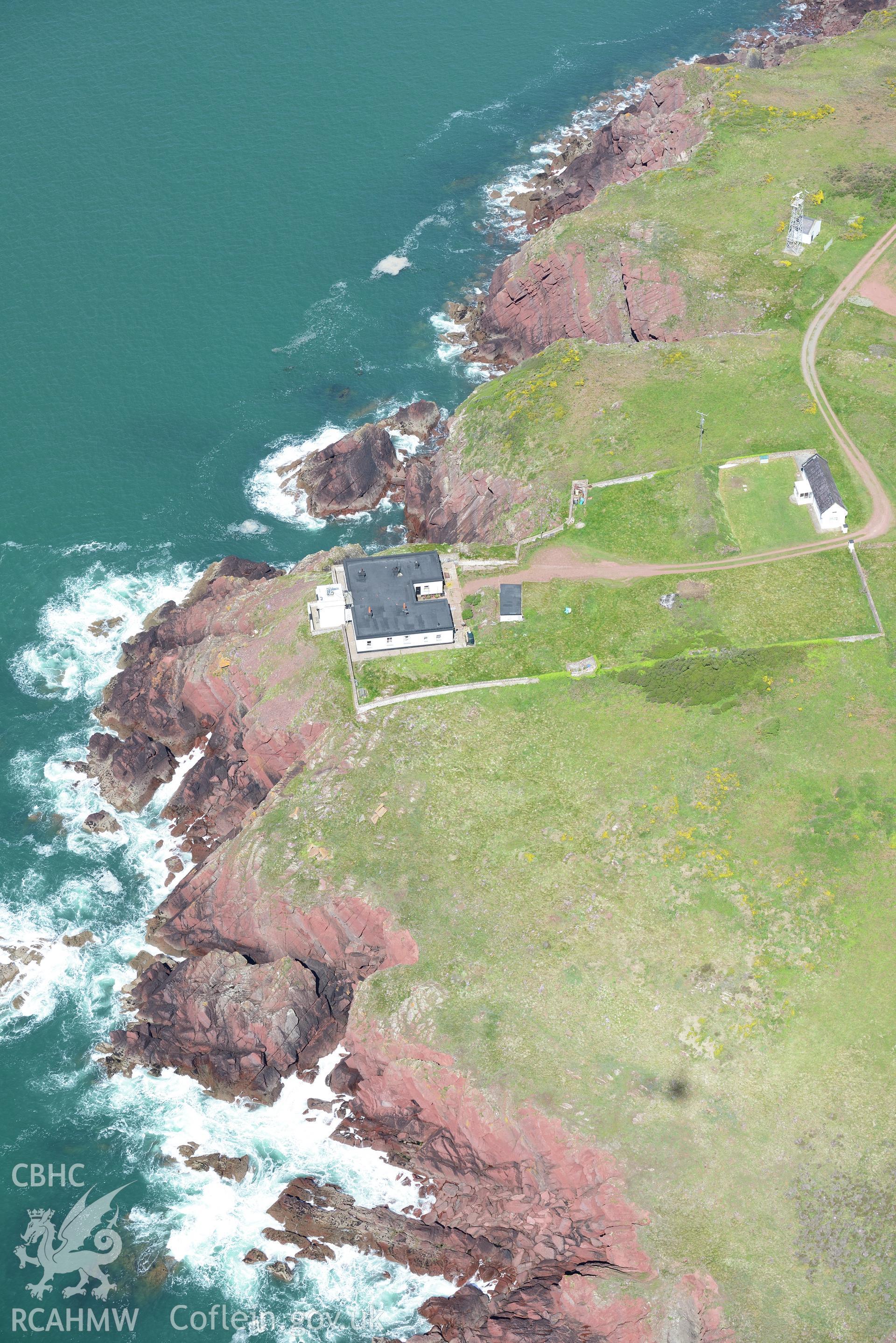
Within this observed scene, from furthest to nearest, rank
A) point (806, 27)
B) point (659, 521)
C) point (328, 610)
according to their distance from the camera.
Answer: point (806, 27), point (659, 521), point (328, 610)

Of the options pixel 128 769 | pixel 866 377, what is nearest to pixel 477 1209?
pixel 128 769

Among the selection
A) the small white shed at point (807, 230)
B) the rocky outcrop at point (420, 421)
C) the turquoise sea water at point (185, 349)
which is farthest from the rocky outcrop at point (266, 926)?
the small white shed at point (807, 230)

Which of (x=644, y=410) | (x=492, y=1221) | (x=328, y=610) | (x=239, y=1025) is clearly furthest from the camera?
(x=644, y=410)

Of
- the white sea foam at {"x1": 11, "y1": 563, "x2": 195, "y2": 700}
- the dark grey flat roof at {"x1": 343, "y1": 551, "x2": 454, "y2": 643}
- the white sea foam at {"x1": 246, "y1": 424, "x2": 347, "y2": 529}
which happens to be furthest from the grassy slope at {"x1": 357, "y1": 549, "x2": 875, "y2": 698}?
the white sea foam at {"x1": 246, "y1": 424, "x2": 347, "y2": 529}

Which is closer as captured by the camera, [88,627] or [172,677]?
[172,677]

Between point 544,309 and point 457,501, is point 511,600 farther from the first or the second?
point 544,309

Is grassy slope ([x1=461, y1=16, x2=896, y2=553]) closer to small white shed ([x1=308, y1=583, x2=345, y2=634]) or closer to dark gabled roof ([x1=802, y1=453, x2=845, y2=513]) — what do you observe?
dark gabled roof ([x1=802, y1=453, x2=845, y2=513])
